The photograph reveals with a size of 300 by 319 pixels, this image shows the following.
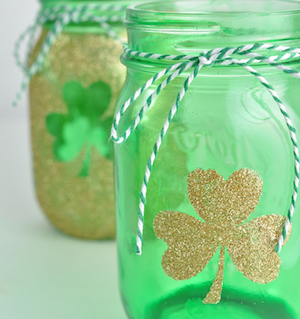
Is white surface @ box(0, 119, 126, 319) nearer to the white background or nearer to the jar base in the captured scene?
the white background

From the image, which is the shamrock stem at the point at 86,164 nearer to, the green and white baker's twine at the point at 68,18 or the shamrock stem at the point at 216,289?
the green and white baker's twine at the point at 68,18

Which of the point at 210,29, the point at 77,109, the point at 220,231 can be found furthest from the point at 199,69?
the point at 77,109

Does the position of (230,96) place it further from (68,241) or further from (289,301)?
(68,241)

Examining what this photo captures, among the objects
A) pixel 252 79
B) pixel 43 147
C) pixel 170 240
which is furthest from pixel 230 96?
pixel 43 147

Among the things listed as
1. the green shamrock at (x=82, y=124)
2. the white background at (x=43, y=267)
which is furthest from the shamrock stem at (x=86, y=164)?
the white background at (x=43, y=267)

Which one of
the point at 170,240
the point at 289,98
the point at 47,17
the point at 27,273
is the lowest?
the point at 27,273

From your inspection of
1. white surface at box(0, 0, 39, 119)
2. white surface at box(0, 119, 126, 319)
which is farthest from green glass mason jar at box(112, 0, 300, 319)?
white surface at box(0, 0, 39, 119)
